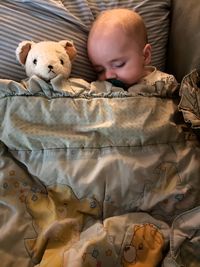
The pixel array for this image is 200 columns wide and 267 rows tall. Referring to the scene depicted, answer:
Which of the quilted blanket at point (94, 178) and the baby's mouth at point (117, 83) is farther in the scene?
the baby's mouth at point (117, 83)

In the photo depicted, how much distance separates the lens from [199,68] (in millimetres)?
1252

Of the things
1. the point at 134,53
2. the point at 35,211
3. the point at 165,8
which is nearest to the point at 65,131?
the point at 35,211

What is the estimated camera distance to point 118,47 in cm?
118

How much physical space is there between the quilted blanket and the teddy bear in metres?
0.03

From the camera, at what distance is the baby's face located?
1.19 metres

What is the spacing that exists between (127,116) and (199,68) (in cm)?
31

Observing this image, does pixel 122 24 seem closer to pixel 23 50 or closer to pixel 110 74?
pixel 110 74

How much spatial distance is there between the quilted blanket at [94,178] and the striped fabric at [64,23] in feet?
0.39

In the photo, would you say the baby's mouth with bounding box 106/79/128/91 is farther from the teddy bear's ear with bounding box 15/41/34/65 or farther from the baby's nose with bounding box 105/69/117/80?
the teddy bear's ear with bounding box 15/41/34/65

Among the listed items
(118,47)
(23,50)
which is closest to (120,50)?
(118,47)

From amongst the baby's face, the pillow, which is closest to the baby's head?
the baby's face

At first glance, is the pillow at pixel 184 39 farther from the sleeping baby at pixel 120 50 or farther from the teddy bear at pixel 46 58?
the teddy bear at pixel 46 58

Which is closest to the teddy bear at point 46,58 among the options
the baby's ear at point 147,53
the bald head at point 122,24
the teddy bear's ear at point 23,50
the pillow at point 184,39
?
the teddy bear's ear at point 23,50

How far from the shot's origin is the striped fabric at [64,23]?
1.17m
